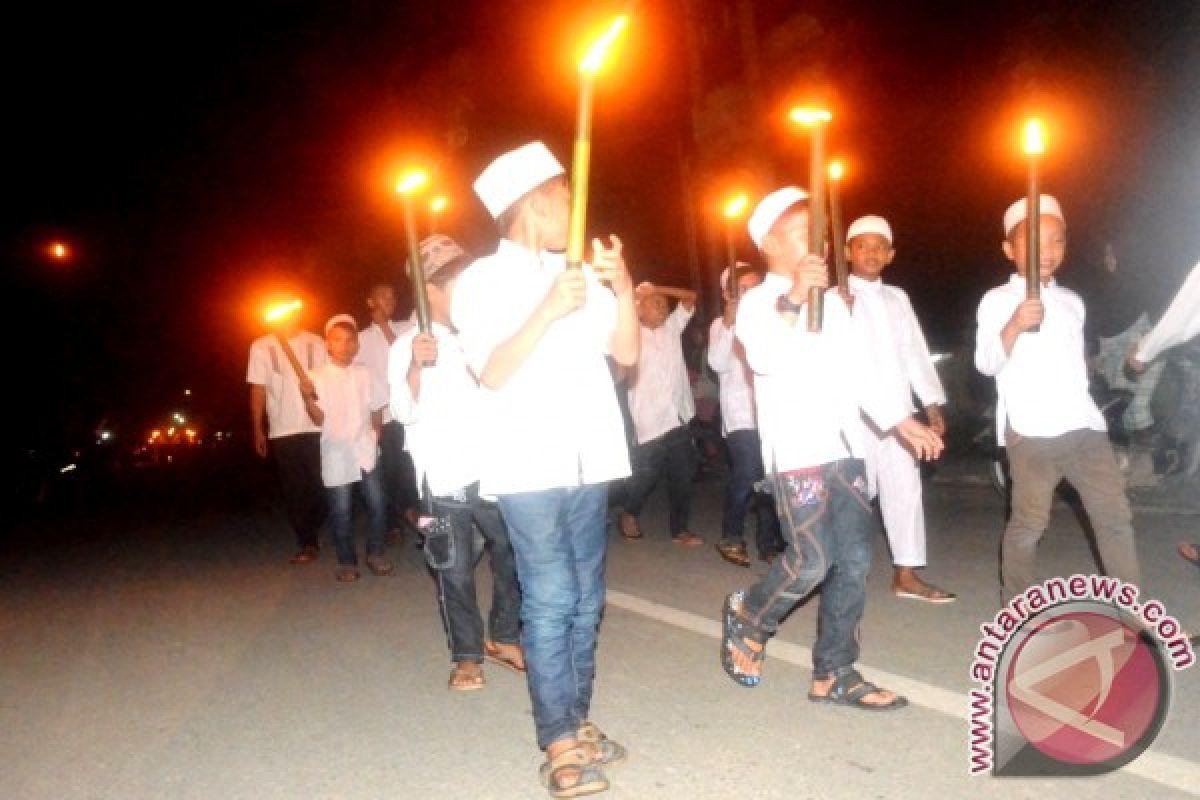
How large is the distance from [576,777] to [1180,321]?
9.08 feet

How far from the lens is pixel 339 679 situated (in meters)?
5.26

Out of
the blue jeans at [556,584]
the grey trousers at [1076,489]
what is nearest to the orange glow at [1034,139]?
the grey trousers at [1076,489]

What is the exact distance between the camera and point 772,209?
4.20 m

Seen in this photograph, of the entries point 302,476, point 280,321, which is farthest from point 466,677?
point 280,321

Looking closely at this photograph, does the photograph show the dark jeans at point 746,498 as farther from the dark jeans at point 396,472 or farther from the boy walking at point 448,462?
the dark jeans at point 396,472

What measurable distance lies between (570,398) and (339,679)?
2471 mm

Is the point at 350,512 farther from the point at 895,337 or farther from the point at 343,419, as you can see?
the point at 895,337

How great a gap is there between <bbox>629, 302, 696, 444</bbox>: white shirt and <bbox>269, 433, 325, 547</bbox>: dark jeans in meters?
2.64

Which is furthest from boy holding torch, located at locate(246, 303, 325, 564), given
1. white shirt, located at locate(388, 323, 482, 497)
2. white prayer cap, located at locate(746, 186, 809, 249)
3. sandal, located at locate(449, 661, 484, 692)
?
white prayer cap, located at locate(746, 186, 809, 249)

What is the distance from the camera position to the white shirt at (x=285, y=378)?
A: 342 inches

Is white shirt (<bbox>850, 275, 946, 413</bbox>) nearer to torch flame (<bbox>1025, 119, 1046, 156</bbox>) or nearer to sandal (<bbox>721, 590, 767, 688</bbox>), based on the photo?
torch flame (<bbox>1025, 119, 1046, 156</bbox>)

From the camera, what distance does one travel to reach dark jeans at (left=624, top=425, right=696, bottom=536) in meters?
8.34

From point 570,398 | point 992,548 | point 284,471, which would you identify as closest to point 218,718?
point 570,398

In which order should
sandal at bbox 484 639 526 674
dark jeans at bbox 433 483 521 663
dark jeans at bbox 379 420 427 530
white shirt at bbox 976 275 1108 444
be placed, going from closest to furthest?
white shirt at bbox 976 275 1108 444, dark jeans at bbox 433 483 521 663, sandal at bbox 484 639 526 674, dark jeans at bbox 379 420 427 530
